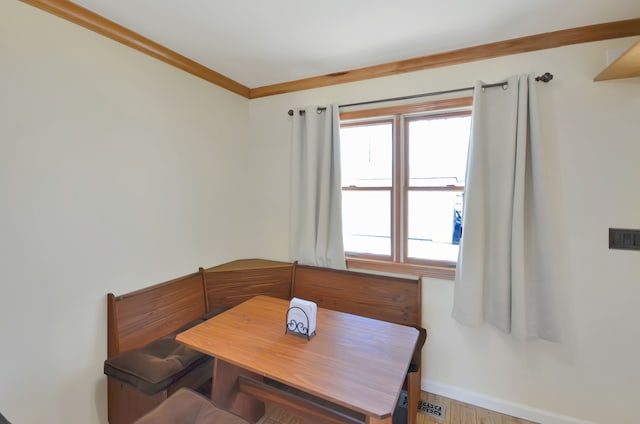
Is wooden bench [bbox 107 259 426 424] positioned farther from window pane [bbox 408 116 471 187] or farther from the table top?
window pane [bbox 408 116 471 187]

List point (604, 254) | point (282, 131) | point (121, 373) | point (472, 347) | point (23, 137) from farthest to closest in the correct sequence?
point (282, 131) < point (472, 347) < point (604, 254) < point (121, 373) < point (23, 137)

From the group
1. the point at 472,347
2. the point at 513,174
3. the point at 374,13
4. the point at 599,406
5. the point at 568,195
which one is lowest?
the point at 599,406

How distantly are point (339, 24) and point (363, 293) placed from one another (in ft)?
6.22

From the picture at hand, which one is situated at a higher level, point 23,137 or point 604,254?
point 23,137

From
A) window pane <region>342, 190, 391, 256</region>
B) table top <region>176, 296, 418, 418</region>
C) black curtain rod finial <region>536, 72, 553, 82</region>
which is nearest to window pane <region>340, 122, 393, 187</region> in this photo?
window pane <region>342, 190, 391, 256</region>

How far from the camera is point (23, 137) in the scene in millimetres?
1415

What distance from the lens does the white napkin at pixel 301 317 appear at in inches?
57.8

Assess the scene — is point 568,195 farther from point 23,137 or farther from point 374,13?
point 23,137

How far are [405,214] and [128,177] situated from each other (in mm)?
2035

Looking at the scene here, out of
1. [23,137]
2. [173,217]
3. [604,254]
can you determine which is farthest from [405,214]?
[23,137]

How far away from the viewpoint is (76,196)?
1.61 meters

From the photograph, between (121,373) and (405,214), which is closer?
(121,373)

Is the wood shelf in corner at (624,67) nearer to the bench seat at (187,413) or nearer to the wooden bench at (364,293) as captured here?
the wooden bench at (364,293)

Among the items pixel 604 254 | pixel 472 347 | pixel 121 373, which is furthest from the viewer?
pixel 472 347
